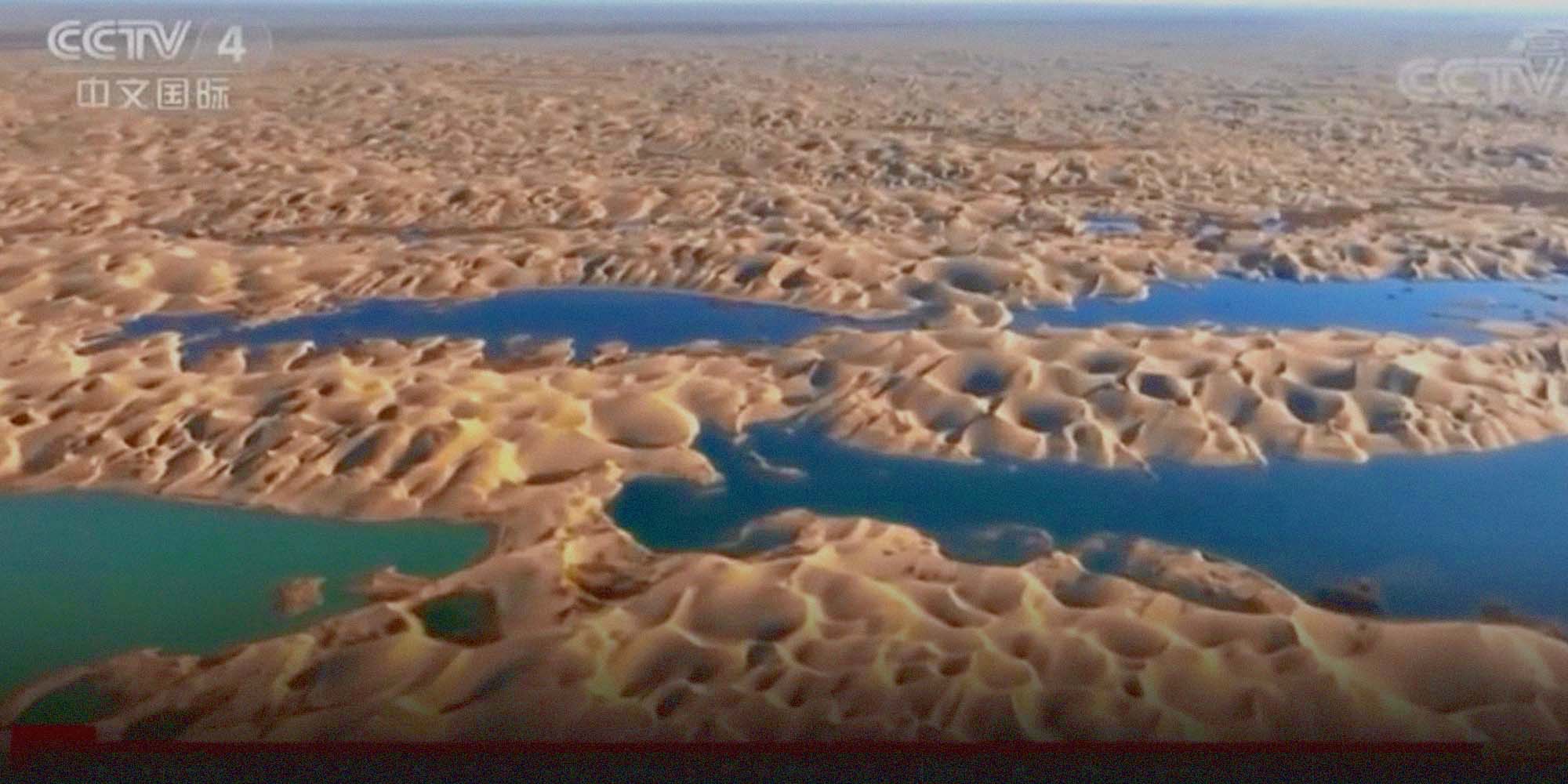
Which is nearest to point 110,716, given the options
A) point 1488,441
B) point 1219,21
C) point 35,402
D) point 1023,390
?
point 35,402

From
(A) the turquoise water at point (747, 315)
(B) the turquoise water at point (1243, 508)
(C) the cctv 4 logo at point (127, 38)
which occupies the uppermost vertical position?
(C) the cctv 4 logo at point (127, 38)

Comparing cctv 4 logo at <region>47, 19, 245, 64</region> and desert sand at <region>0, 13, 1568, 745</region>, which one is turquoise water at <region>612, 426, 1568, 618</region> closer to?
desert sand at <region>0, 13, 1568, 745</region>

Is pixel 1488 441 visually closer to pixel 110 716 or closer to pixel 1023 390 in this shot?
pixel 1023 390

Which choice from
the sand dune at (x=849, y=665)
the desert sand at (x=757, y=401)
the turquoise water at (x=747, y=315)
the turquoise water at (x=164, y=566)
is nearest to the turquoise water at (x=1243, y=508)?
the desert sand at (x=757, y=401)

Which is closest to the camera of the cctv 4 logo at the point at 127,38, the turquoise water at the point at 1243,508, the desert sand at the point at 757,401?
the desert sand at the point at 757,401

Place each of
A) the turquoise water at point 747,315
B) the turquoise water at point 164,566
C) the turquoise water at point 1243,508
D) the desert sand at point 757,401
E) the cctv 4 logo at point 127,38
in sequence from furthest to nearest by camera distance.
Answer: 1. the cctv 4 logo at point 127,38
2. the turquoise water at point 747,315
3. the turquoise water at point 1243,508
4. the turquoise water at point 164,566
5. the desert sand at point 757,401

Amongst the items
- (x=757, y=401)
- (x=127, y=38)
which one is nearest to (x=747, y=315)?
(x=757, y=401)

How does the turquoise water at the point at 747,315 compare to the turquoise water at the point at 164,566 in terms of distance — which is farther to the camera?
the turquoise water at the point at 747,315

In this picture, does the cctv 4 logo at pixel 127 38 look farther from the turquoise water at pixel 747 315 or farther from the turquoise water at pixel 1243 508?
the turquoise water at pixel 1243 508
